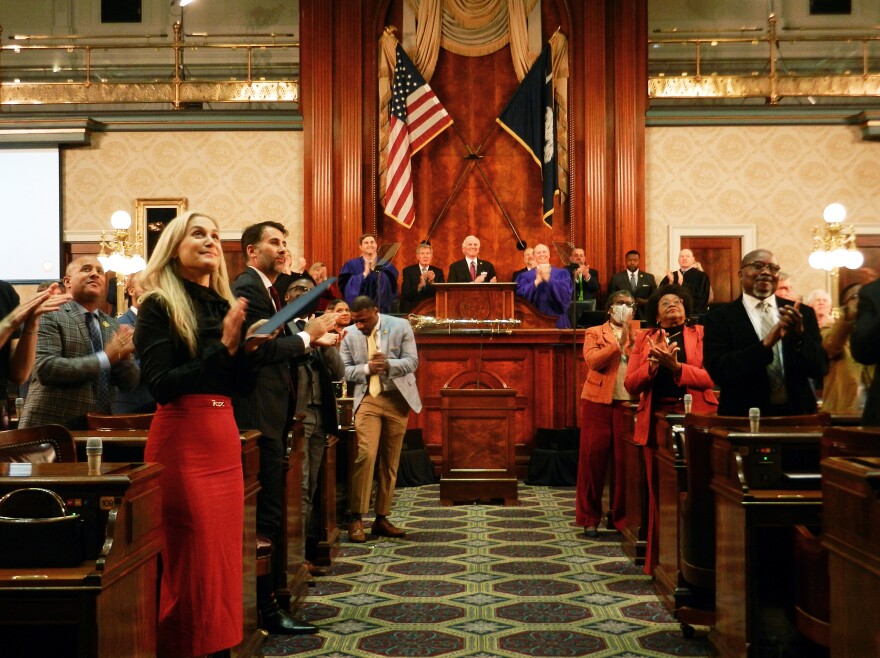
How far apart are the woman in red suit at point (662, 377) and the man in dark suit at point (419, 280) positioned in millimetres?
4801

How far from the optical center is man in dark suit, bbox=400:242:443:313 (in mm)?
9906

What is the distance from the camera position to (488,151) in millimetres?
12320

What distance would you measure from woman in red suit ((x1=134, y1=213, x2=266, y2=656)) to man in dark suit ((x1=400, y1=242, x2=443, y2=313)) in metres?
6.84

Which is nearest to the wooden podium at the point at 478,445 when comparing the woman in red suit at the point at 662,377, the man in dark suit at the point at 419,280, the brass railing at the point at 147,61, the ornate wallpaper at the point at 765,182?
the woman in red suit at the point at 662,377

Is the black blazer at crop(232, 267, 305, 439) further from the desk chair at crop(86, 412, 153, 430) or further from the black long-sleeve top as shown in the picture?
the black long-sleeve top

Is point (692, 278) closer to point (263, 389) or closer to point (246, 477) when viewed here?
point (263, 389)

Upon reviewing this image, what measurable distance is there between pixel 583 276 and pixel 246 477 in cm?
773

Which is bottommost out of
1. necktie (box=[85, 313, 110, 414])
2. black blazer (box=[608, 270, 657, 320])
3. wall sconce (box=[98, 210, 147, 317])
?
necktie (box=[85, 313, 110, 414])

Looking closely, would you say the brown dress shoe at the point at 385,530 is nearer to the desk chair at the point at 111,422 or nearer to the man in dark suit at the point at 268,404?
the man in dark suit at the point at 268,404

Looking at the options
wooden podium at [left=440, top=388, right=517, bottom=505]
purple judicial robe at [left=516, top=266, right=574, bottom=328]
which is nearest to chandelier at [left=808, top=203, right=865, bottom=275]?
purple judicial robe at [left=516, top=266, right=574, bottom=328]

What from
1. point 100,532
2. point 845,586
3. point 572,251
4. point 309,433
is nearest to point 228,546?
point 100,532

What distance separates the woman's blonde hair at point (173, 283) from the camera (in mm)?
2822

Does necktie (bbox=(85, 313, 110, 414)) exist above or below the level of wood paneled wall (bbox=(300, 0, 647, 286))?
below

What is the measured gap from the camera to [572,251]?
34.6ft
